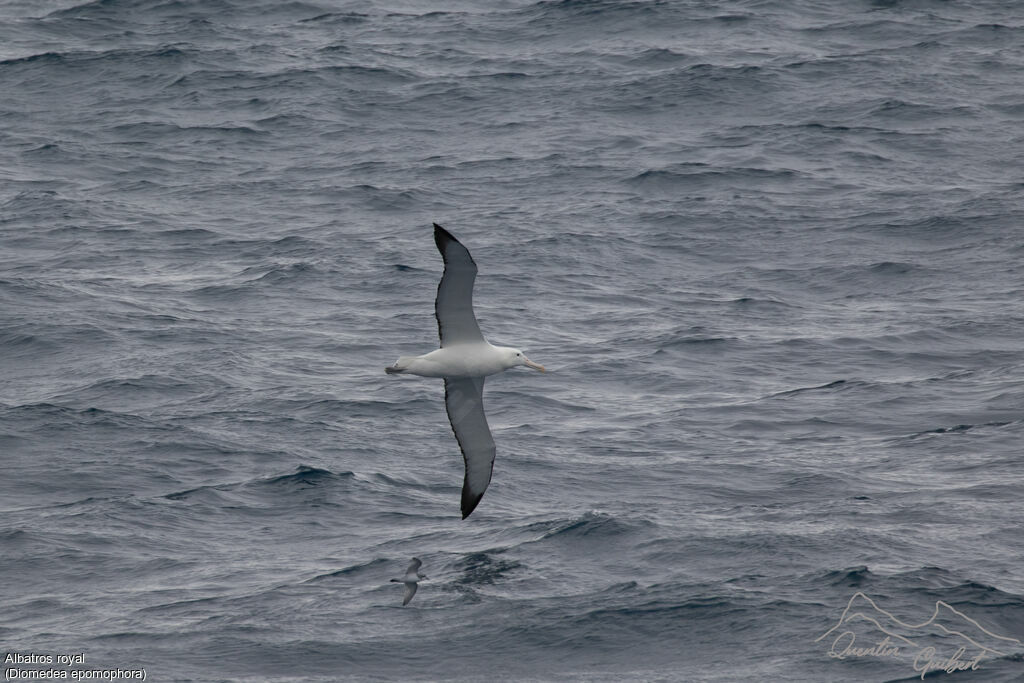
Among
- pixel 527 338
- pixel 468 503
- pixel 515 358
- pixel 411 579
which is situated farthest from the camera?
pixel 527 338

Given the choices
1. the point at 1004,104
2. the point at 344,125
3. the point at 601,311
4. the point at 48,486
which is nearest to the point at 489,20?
the point at 344,125

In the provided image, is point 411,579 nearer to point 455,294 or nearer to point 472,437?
point 472,437

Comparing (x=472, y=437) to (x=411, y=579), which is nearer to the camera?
(x=411, y=579)

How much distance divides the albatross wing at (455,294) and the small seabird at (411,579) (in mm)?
2410

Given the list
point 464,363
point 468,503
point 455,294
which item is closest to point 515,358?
point 464,363

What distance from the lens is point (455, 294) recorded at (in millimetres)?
15844

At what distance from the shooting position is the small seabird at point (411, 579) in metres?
15.7

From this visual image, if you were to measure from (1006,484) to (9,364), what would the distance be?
1363 centimetres

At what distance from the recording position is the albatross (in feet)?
50.6

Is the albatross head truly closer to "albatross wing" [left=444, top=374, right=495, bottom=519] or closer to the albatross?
the albatross

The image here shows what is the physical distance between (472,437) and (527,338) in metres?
5.41

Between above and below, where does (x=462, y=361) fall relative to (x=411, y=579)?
above

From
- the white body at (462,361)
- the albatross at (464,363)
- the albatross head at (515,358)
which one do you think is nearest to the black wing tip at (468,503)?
the albatross at (464,363)

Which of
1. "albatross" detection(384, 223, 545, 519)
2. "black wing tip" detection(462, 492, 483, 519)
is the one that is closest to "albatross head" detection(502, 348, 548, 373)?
"albatross" detection(384, 223, 545, 519)
